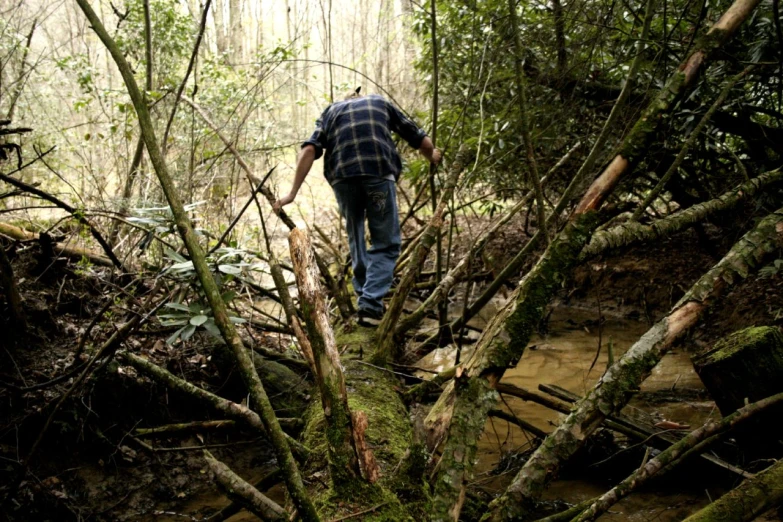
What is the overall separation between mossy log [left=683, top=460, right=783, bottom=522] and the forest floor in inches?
30.7

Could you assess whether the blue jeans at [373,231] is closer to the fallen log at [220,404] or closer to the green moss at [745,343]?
the fallen log at [220,404]

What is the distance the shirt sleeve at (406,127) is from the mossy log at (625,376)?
227 cm

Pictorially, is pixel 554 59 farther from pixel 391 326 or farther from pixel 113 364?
pixel 113 364

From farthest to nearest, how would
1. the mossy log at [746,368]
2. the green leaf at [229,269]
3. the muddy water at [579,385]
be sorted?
the green leaf at [229,269], the muddy water at [579,385], the mossy log at [746,368]

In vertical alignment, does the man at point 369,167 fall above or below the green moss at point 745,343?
above

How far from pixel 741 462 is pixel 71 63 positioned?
22.6ft

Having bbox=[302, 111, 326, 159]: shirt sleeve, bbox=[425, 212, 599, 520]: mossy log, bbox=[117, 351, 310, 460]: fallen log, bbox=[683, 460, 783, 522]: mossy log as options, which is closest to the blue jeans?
bbox=[302, 111, 326, 159]: shirt sleeve

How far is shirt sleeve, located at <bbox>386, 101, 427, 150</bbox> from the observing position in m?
3.58

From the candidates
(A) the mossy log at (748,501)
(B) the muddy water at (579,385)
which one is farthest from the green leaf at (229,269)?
(A) the mossy log at (748,501)

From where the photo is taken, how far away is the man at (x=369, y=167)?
3498mm

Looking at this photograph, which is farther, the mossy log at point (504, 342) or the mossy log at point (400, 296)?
the mossy log at point (400, 296)

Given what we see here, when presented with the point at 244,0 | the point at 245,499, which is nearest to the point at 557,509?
the point at 245,499

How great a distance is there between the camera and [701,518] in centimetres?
115

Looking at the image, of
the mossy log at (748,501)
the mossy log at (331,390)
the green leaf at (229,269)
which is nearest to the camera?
the mossy log at (748,501)
